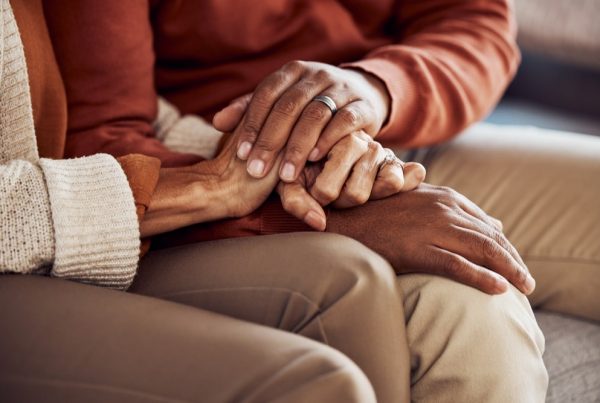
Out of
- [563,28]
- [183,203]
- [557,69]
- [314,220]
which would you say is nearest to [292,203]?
[314,220]

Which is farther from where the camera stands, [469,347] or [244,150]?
[244,150]

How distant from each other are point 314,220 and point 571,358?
371 mm

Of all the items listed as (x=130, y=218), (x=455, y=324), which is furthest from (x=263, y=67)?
(x=455, y=324)

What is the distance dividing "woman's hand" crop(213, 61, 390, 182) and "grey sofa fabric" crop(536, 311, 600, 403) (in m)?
0.37

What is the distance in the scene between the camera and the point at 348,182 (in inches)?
31.2

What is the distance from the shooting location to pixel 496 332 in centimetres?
68

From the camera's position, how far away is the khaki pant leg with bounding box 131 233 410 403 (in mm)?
632

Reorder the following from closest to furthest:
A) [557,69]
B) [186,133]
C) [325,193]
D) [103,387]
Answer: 1. [103,387]
2. [325,193]
3. [186,133]
4. [557,69]

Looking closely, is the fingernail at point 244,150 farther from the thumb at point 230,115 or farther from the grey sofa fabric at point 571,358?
the grey sofa fabric at point 571,358

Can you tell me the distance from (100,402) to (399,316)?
11.4 inches

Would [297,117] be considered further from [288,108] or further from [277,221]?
[277,221]

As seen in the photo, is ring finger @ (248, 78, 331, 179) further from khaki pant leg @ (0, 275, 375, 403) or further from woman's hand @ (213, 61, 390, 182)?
Answer: khaki pant leg @ (0, 275, 375, 403)

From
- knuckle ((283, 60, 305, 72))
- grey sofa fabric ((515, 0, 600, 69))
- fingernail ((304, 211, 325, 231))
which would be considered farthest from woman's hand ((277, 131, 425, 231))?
grey sofa fabric ((515, 0, 600, 69))

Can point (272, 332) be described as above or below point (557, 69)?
above
